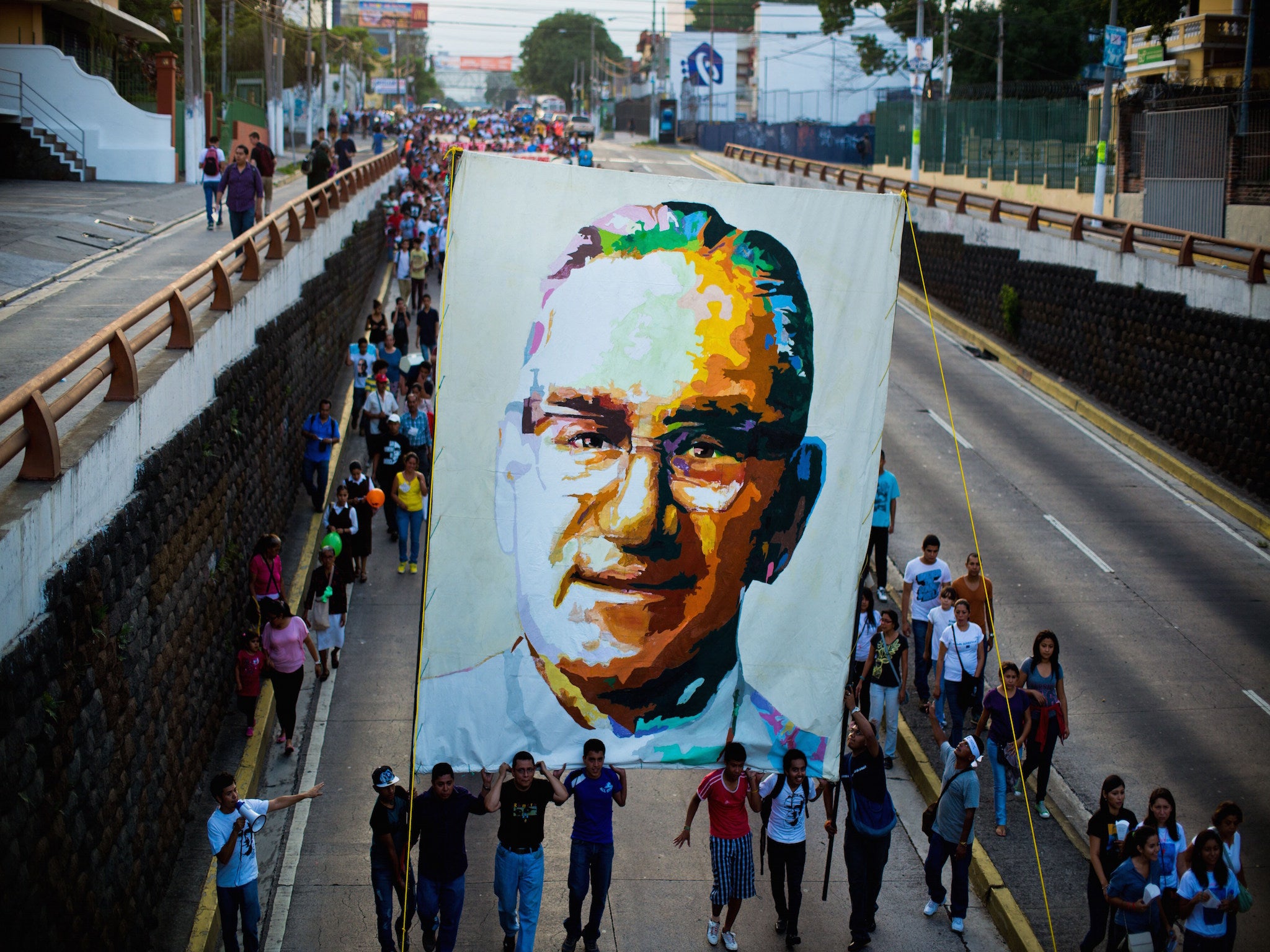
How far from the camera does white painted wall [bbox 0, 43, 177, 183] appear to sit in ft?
105

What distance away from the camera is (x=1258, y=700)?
536 inches

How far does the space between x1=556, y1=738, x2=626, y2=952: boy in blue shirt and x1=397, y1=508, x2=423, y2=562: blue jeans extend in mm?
7327

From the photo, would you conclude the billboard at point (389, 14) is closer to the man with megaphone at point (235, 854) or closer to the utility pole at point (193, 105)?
the utility pole at point (193, 105)

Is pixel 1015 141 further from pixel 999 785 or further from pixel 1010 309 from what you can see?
pixel 999 785

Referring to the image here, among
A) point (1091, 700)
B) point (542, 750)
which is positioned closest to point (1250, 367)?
point (1091, 700)

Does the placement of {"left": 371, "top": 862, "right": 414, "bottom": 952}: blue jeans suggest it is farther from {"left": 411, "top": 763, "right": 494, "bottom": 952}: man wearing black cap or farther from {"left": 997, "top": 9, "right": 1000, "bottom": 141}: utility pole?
{"left": 997, "top": 9, "right": 1000, "bottom": 141}: utility pole

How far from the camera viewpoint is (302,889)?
9.91 m

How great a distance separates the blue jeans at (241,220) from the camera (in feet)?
69.1

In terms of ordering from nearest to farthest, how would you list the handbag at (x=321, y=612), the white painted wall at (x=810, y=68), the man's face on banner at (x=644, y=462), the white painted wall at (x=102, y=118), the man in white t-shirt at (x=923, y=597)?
the man's face on banner at (x=644, y=462)
the handbag at (x=321, y=612)
the man in white t-shirt at (x=923, y=597)
the white painted wall at (x=102, y=118)
the white painted wall at (x=810, y=68)

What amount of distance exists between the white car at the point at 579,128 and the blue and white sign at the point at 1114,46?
48.7m

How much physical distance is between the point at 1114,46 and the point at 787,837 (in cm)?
3013

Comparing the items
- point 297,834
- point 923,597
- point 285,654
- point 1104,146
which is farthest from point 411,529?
point 1104,146

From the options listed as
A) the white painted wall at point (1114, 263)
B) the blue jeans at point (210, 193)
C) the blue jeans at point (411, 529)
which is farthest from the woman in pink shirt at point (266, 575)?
the blue jeans at point (210, 193)

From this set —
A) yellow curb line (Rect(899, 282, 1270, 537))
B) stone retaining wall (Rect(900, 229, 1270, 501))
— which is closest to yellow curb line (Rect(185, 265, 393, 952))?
stone retaining wall (Rect(900, 229, 1270, 501))
